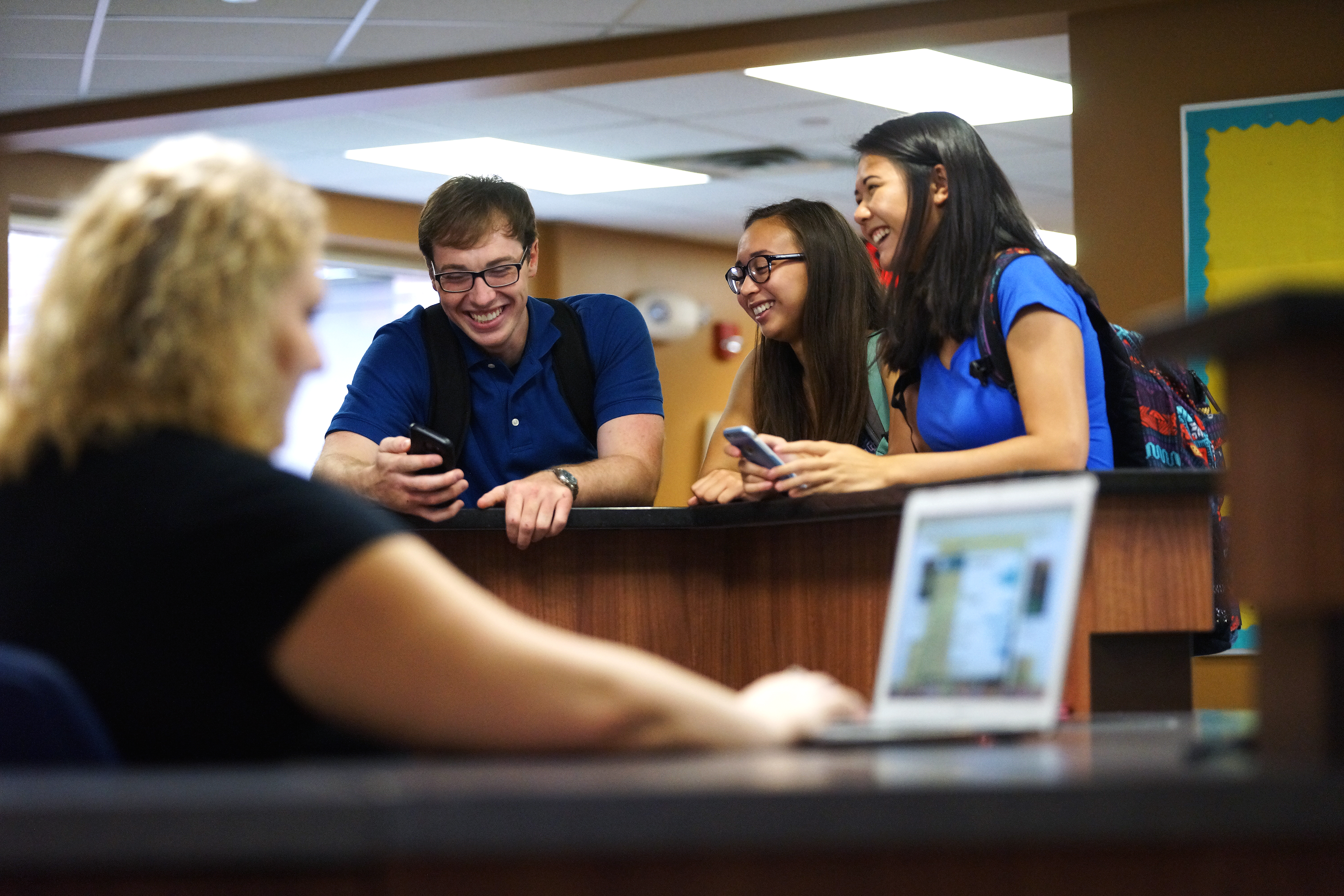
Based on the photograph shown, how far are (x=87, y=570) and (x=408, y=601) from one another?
0.25 metres

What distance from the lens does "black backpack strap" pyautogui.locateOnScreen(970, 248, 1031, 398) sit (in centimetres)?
238

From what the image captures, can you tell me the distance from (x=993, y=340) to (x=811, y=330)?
0.86 metres

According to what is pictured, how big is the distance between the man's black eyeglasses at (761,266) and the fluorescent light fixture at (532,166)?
14.5 ft

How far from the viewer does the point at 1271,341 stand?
3.30 ft

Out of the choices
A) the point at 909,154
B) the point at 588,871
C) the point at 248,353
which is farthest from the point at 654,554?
the point at 588,871

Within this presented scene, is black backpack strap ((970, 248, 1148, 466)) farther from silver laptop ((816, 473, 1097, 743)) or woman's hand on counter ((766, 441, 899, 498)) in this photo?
silver laptop ((816, 473, 1097, 743))

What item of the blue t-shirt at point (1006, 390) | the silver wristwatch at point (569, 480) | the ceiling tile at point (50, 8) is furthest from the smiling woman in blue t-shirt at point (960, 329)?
the ceiling tile at point (50, 8)

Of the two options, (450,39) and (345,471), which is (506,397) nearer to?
(345,471)

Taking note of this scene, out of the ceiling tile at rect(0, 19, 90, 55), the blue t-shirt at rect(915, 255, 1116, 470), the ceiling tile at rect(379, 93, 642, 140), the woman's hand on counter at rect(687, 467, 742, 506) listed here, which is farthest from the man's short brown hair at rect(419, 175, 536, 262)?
the ceiling tile at rect(379, 93, 642, 140)

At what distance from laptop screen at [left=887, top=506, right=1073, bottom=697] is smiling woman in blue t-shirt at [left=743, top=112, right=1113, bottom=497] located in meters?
0.79

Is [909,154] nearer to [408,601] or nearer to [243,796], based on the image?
[408,601]

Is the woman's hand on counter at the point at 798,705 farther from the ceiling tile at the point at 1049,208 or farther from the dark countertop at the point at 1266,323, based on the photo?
the ceiling tile at the point at 1049,208

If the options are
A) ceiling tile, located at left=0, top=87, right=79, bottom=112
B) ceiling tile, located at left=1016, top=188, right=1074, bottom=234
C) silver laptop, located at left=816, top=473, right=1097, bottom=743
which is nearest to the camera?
silver laptop, located at left=816, top=473, right=1097, bottom=743

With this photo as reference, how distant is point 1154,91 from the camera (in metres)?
5.07
